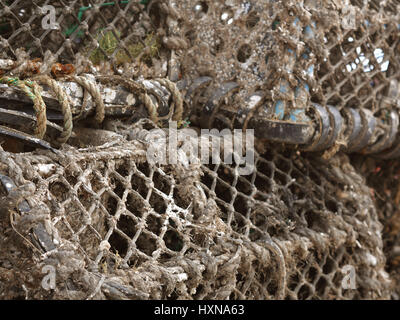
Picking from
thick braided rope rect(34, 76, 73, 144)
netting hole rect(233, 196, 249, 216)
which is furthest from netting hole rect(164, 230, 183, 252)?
thick braided rope rect(34, 76, 73, 144)

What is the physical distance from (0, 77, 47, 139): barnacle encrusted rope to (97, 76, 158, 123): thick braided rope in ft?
1.21

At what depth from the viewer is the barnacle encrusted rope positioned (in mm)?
1612

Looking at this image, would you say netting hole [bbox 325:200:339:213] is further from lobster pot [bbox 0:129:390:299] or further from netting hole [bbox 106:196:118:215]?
netting hole [bbox 106:196:118:215]

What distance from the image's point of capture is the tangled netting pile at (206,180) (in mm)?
1347

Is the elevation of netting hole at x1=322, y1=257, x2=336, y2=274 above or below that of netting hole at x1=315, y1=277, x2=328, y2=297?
above

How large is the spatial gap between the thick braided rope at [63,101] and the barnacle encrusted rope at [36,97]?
7 cm

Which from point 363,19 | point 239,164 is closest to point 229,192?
point 239,164

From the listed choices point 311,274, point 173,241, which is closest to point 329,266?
point 311,274

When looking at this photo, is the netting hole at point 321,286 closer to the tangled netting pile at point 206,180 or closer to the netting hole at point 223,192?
the tangled netting pile at point 206,180

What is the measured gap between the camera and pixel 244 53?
233 cm

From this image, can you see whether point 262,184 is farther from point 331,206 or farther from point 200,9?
point 200,9

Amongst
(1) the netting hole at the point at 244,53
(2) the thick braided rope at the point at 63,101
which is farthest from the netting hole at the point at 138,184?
(1) the netting hole at the point at 244,53

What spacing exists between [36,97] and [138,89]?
52 centimetres

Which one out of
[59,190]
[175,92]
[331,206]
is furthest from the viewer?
[331,206]
